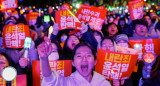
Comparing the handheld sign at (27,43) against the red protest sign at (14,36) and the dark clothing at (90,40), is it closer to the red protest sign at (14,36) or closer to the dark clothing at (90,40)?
the red protest sign at (14,36)

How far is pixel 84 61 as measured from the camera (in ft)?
8.17

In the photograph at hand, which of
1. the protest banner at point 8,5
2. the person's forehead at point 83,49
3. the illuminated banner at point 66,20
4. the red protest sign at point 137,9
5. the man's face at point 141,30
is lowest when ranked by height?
the person's forehead at point 83,49

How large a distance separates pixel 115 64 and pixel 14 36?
8.34ft

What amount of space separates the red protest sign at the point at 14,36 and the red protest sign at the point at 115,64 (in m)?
2.16

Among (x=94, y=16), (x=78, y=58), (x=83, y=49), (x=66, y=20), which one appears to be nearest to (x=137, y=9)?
(x=94, y=16)

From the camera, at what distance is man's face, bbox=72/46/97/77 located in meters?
2.51

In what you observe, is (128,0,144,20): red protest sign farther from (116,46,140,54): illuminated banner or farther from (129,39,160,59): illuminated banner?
(116,46,140,54): illuminated banner

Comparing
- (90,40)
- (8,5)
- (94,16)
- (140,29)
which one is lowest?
(90,40)

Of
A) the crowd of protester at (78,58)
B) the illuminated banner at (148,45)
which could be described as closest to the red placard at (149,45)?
the illuminated banner at (148,45)

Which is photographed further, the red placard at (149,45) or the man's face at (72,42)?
the red placard at (149,45)

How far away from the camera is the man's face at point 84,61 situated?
2506mm

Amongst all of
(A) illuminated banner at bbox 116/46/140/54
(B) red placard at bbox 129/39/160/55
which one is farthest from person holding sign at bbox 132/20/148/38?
(A) illuminated banner at bbox 116/46/140/54

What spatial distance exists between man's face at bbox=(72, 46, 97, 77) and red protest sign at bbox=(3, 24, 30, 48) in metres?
2.45

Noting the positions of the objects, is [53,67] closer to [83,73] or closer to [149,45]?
[83,73]
